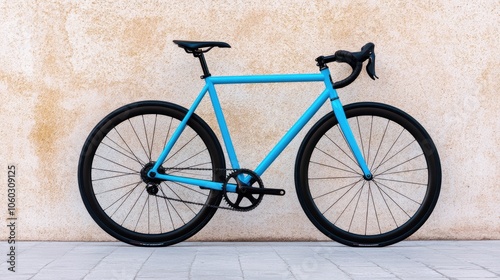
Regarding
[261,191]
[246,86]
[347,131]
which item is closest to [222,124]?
[246,86]

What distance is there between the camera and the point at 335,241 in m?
5.54

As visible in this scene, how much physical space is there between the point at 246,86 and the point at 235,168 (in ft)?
2.23

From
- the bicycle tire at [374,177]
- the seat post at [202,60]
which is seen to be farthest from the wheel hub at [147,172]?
the bicycle tire at [374,177]

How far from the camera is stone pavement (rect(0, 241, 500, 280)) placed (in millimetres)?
4277

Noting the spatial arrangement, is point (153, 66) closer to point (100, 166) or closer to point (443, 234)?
point (100, 166)

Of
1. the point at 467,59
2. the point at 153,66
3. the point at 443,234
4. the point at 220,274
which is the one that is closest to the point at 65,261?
the point at 220,274

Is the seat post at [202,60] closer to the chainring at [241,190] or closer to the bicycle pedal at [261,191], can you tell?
the chainring at [241,190]

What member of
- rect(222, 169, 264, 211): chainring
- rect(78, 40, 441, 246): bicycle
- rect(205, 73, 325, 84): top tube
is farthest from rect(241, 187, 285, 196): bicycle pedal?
rect(205, 73, 325, 84): top tube

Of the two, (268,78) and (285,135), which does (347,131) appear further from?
(268,78)

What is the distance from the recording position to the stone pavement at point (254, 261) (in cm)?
428

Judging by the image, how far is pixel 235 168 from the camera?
5371 millimetres

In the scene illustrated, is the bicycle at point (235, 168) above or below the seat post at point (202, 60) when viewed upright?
below

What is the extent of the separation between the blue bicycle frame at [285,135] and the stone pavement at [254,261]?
0.50 meters

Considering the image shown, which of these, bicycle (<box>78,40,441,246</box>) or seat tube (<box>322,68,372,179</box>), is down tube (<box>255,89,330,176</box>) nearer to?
bicycle (<box>78,40,441,246</box>)
